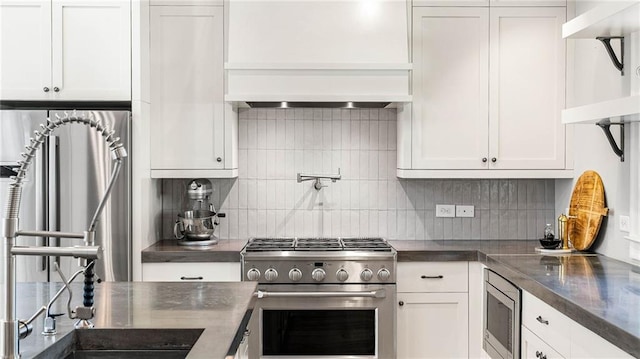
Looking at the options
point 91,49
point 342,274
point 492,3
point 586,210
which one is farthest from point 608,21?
point 91,49

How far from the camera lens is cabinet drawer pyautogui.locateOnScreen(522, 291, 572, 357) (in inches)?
88.5

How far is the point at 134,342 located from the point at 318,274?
171 centimetres

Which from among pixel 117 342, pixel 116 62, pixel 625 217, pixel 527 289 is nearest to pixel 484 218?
pixel 625 217

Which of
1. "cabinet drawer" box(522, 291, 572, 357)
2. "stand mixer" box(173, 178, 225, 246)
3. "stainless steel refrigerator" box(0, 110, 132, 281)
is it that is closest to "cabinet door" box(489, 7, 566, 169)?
"cabinet drawer" box(522, 291, 572, 357)

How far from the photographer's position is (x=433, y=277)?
339 centimetres

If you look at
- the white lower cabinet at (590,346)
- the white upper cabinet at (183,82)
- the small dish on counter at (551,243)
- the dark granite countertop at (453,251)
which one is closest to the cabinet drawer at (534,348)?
the white lower cabinet at (590,346)

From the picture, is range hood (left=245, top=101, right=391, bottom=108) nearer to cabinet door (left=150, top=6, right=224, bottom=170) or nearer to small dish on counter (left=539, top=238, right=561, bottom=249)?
cabinet door (left=150, top=6, right=224, bottom=170)

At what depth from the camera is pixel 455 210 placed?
3.94 meters

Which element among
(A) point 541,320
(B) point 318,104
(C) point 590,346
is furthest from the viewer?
(B) point 318,104

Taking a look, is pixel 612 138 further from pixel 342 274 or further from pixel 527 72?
pixel 342 274

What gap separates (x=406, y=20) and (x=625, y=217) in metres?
1.67

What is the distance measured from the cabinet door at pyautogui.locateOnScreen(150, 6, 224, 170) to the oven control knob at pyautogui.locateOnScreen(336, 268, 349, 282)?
119 centimetres

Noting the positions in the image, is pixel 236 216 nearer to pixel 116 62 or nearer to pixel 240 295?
pixel 116 62

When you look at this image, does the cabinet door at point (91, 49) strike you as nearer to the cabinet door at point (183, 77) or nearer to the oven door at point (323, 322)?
the cabinet door at point (183, 77)
